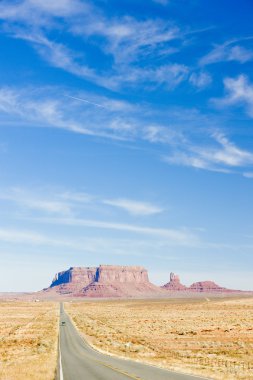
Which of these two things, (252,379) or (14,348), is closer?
(252,379)

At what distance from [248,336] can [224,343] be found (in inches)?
280

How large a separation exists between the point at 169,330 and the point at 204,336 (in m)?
9.55

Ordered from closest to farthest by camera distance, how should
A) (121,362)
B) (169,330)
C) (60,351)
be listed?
(121,362) → (60,351) → (169,330)

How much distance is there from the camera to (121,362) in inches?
1183

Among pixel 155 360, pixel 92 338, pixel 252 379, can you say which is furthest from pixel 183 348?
pixel 252 379

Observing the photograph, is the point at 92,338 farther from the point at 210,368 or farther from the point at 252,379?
the point at 252,379

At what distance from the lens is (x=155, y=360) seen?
31.8 metres

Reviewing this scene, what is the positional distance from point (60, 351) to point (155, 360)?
10002 mm

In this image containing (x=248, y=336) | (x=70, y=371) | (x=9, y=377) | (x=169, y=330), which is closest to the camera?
(x=9, y=377)

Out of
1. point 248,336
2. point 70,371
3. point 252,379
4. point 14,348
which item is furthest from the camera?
point 248,336

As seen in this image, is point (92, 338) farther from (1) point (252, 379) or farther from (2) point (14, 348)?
(1) point (252, 379)

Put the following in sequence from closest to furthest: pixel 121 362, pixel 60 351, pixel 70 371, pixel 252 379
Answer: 1. pixel 252 379
2. pixel 70 371
3. pixel 121 362
4. pixel 60 351

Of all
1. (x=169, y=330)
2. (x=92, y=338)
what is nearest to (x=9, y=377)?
(x=92, y=338)

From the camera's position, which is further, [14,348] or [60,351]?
[14,348]
